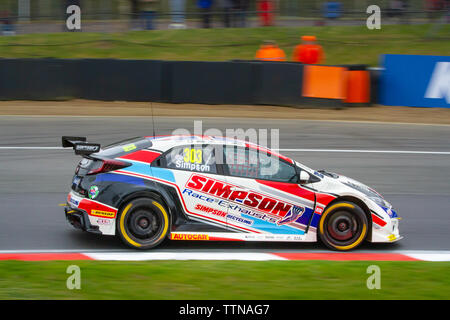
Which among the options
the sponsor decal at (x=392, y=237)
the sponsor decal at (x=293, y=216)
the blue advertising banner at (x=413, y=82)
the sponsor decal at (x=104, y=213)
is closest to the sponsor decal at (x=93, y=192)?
the sponsor decal at (x=104, y=213)

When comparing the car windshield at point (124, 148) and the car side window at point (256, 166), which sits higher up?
the car windshield at point (124, 148)

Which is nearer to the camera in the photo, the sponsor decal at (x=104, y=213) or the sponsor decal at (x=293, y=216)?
the sponsor decal at (x=104, y=213)

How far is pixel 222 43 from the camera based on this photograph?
24.0 metres

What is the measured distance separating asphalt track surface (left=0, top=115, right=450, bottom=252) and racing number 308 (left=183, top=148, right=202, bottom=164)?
3.53 ft

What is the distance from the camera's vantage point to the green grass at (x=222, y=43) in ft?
76.1

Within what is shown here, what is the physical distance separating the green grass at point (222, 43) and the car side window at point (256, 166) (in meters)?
15.8

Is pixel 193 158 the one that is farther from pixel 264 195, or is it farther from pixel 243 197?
pixel 264 195

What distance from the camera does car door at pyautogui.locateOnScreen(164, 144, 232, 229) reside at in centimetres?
730

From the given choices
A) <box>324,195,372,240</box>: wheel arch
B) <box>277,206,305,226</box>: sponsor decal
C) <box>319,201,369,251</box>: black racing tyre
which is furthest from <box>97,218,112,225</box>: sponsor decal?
<box>324,195,372,240</box>: wheel arch

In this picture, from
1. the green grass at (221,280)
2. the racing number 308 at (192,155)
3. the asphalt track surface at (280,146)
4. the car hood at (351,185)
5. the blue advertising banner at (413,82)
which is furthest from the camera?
the blue advertising banner at (413,82)
